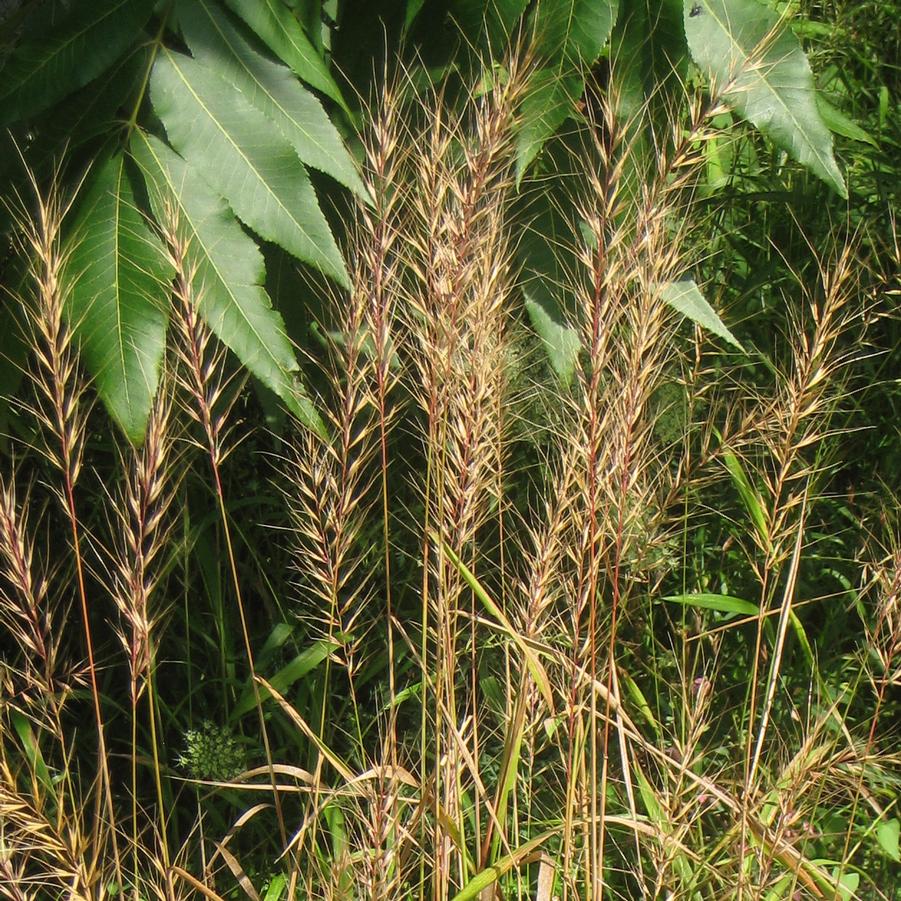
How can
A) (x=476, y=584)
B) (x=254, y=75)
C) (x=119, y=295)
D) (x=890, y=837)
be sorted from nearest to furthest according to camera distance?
1. (x=476, y=584)
2. (x=119, y=295)
3. (x=254, y=75)
4. (x=890, y=837)

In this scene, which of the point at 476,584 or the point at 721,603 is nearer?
the point at 476,584

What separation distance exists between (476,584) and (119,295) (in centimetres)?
57

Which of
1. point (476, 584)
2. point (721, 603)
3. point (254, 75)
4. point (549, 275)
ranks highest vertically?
point (254, 75)

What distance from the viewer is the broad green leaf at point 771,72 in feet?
4.76

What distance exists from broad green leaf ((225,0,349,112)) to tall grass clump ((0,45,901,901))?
0.40 feet

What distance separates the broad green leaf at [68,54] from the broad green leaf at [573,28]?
1.67 ft

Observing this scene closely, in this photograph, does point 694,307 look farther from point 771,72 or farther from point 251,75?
point 251,75

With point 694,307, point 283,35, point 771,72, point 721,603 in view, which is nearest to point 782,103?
point 771,72

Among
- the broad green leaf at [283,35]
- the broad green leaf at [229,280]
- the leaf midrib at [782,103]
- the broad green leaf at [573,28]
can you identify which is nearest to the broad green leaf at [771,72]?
the leaf midrib at [782,103]

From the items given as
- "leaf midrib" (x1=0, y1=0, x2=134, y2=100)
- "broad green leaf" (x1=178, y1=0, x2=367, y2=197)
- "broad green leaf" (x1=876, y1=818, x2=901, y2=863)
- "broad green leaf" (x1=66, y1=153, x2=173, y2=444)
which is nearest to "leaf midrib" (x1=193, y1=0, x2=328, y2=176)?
"broad green leaf" (x1=178, y1=0, x2=367, y2=197)

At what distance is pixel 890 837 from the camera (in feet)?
5.80

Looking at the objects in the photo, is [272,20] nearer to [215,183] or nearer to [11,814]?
[215,183]

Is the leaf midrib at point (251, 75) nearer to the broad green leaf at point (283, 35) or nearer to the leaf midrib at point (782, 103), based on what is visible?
the broad green leaf at point (283, 35)

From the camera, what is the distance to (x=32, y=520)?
90.2 inches
